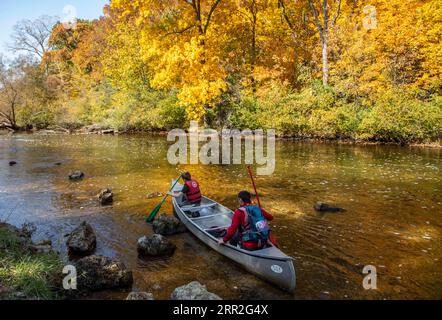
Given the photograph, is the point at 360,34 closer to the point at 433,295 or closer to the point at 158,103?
the point at 158,103

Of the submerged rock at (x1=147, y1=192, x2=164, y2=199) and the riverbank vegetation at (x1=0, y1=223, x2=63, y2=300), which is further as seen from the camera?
the submerged rock at (x1=147, y1=192, x2=164, y2=199)

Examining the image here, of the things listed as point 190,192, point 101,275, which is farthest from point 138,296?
point 190,192

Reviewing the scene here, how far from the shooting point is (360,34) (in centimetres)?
2944

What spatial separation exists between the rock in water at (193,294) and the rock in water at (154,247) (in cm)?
235

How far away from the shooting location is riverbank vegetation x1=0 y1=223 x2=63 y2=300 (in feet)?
18.9

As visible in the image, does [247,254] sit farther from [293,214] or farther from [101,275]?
[293,214]

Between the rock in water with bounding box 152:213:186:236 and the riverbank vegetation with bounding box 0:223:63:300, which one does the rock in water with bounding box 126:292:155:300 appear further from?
the rock in water with bounding box 152:213:186:236

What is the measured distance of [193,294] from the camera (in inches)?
239

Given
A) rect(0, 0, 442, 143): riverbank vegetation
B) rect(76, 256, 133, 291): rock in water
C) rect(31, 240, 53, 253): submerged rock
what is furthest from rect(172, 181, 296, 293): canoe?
rect(0, 0, 442, 143): riverbank vegetation

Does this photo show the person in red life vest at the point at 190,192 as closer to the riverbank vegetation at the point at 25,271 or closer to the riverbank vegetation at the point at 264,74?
the riverbank vegetation at the point at 25,271

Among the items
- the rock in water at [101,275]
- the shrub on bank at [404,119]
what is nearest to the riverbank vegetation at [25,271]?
the rock in water at [101,275]

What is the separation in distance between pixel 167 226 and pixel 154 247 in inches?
61.0

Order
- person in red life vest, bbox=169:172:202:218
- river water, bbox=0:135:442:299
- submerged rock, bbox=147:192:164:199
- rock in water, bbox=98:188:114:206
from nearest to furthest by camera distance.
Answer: river water, bbox=0:135:442:299 < person in red life vest, bbox=169:172:202:218 < rock in water, bbox=98:188:114:206 < submerged rock, bbox=147:192:164:199

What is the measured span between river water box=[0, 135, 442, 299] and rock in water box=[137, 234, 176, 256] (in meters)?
0.26
